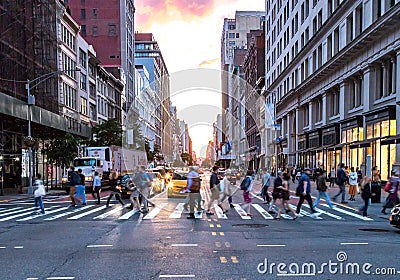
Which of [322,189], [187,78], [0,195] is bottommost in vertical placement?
[0,195]

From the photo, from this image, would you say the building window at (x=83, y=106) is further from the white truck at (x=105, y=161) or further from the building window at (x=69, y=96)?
the white truck at (x=105, y=161)

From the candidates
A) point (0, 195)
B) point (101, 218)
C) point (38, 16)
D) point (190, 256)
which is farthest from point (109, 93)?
point (190, 256)

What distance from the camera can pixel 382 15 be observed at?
92.4ft

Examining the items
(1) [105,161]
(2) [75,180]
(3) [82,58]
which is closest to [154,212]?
(2) [75,180]

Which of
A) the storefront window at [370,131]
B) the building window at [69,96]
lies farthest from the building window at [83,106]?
the storefront window at [370,131]

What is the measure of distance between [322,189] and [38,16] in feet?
110

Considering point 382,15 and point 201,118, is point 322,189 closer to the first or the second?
point 201,118

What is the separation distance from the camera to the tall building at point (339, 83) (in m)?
29.0

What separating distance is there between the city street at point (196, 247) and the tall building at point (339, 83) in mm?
16028

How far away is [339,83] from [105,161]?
22.9 metres

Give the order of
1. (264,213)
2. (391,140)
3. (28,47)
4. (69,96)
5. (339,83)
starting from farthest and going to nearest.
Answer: (69,96) < (339,83) < (28,47) < (391,140) < (264,213)

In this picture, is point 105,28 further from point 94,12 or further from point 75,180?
point 75,180

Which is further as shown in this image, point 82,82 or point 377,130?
point 82,82

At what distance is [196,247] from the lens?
33.1 ft
